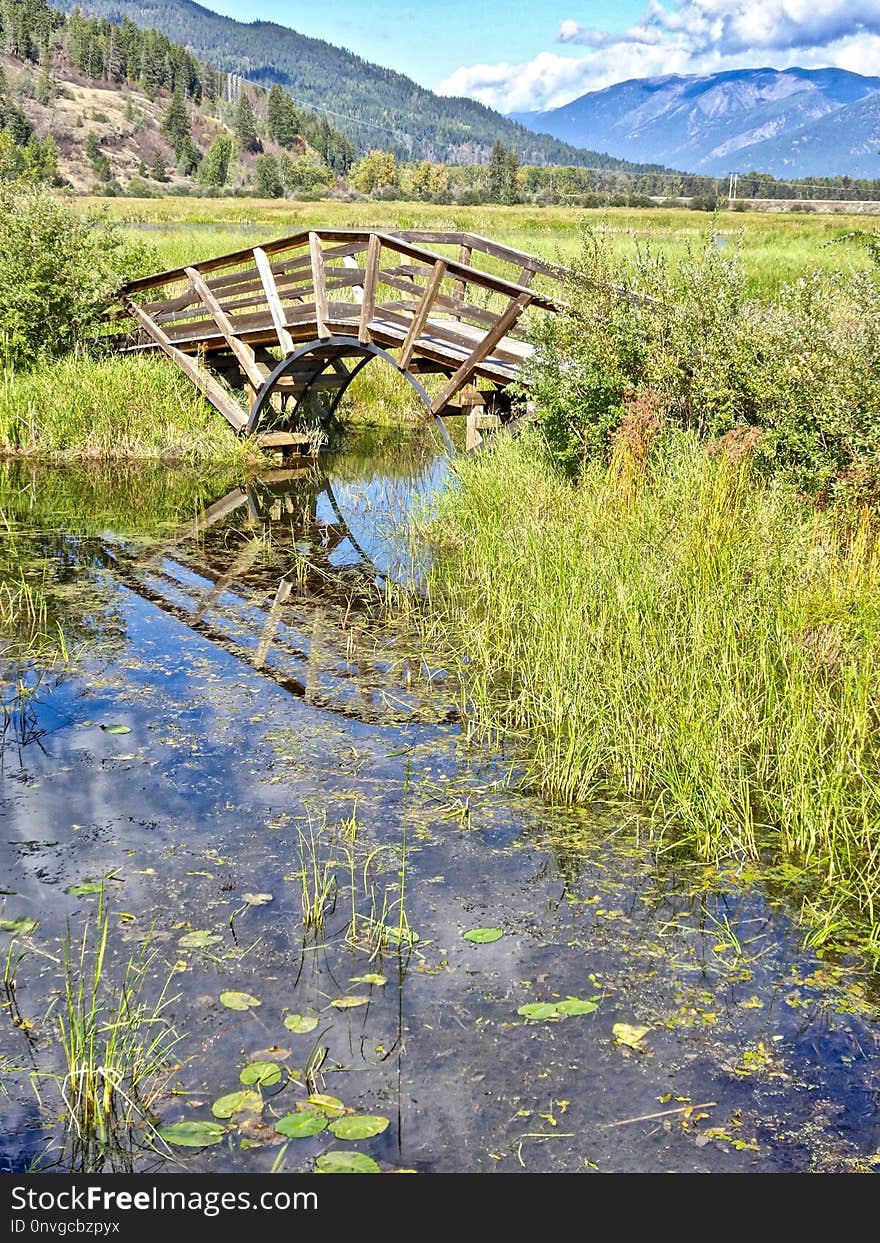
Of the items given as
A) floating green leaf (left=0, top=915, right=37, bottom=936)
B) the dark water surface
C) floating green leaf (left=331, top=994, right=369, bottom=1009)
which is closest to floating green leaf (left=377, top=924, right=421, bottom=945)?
the dark water surface

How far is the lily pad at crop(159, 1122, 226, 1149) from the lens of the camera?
360cm

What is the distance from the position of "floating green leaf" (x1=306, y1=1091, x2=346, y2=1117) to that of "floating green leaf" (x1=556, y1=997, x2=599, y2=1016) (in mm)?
955

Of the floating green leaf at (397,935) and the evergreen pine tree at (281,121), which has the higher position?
the evergreen pine tree at (281,121)

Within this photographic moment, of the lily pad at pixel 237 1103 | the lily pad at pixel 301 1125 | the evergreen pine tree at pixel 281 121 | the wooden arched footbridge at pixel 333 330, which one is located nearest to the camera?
the lily pad at pixel 301 1125

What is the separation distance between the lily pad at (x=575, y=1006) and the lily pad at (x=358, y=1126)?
34.8 inches

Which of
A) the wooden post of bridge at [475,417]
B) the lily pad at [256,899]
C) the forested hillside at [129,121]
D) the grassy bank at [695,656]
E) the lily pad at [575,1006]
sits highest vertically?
the forested hillside at [129,121]

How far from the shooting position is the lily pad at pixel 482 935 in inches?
188

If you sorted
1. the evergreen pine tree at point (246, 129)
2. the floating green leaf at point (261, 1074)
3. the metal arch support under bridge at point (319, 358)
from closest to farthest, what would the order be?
the floating green leaf at point (261, 1074) < the metal arch support under bridge at point (319, 358) < the evergreen pine tree at point (246, 129)

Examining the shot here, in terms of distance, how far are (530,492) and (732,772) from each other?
14.3ft

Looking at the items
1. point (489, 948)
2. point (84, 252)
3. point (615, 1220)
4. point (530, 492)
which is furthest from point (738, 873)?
point (84, 252)

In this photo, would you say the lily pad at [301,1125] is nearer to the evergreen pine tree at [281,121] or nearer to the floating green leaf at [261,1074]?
the floating green leaf at [261,1074]

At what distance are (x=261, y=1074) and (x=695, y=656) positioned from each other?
3.48 metres

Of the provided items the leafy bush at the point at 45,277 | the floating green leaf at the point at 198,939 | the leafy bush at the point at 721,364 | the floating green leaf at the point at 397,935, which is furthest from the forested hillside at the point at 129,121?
the floating green leaf at the point at 397,935

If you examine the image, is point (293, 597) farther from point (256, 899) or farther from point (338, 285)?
point (338, 285)
